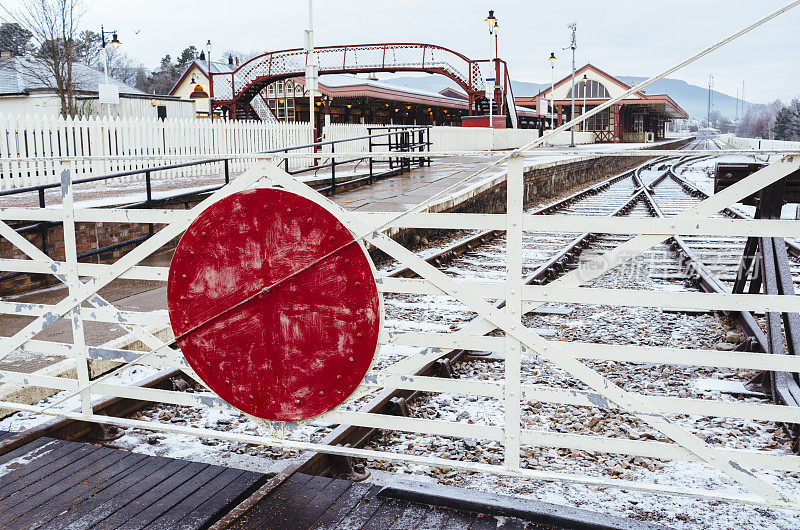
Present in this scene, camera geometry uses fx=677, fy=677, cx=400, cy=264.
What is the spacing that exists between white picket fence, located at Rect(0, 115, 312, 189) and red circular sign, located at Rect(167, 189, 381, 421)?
7875 mm

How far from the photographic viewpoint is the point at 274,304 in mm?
3129

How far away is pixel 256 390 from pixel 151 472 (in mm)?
753

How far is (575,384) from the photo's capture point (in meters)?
4.93

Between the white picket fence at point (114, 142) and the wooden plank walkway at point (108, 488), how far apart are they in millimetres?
7707

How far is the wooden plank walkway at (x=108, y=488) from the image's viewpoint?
118 inches

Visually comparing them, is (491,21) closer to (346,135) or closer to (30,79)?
(346,135)

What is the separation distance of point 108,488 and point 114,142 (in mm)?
12872

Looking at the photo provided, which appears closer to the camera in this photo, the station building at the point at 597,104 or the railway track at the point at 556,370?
the railway track at the point at 556,370

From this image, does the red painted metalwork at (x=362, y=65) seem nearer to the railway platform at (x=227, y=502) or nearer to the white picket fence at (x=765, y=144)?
the white picket fence at (x=765, y=144)

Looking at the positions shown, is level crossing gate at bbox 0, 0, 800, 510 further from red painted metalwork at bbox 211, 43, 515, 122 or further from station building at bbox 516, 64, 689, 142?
station building at bbox 516, 64, 689, 142

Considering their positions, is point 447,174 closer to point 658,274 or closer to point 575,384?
point 658,274

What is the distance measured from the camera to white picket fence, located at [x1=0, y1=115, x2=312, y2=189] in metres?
12.1

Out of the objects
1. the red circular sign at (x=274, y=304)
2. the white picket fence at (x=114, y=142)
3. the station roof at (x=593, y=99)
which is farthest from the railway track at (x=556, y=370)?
the station roof at (x=593, y=99)

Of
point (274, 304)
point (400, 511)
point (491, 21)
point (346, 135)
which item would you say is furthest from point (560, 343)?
point (491, 21)
